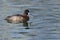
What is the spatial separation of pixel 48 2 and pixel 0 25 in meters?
5.26

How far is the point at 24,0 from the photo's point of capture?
1850 centimetres

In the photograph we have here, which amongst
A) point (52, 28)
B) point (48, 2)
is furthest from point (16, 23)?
point (48, 2)

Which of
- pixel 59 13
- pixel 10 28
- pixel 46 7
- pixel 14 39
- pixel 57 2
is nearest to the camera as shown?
pixel 14 39

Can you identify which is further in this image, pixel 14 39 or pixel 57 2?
pixel 57 2

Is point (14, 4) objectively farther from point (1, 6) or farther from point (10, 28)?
point (10, 28)

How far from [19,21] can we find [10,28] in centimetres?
166

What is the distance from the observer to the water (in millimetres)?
11976

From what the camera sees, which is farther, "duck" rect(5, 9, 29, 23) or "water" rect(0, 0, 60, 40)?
"duck" rect(5, 9, 29, 23)

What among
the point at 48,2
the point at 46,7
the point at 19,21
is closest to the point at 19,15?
the point at 19,21

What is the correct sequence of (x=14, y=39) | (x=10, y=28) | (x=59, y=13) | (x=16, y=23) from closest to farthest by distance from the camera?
(x=14, y=39) < (x=10, y=28) < (x=16, y=23) < (x=59, y=13)

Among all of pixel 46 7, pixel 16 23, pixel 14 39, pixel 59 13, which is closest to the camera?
pixel 14 39

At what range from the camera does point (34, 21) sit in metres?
13.8

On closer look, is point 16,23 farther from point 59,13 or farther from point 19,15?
point 59,13

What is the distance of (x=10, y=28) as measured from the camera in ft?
41.9
